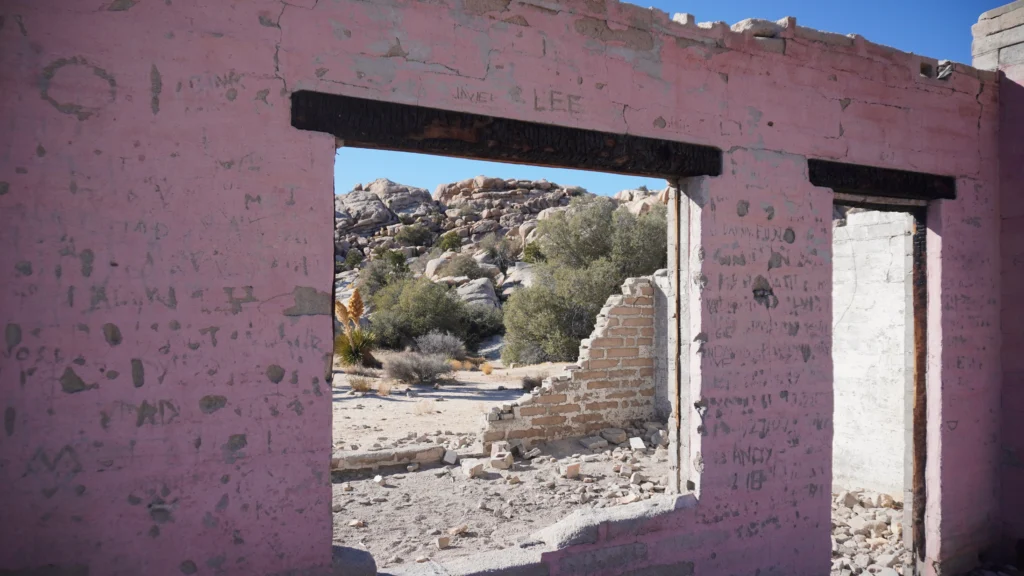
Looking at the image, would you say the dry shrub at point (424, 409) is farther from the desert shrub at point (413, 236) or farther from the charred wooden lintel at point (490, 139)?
the desert shrub at point (413, 236)

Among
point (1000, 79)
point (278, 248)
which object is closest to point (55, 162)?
point (278, 248)

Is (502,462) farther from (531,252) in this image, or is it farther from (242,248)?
(531,252)

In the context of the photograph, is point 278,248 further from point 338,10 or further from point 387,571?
point 387,571

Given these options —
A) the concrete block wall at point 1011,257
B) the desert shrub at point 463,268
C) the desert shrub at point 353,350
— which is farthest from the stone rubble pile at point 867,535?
the desert shrub at point 463,268

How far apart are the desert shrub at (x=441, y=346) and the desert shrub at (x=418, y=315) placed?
161 centimetres

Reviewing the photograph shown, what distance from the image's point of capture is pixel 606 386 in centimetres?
838

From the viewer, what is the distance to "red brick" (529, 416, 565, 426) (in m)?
7.91

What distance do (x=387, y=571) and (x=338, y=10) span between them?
8.82 feet

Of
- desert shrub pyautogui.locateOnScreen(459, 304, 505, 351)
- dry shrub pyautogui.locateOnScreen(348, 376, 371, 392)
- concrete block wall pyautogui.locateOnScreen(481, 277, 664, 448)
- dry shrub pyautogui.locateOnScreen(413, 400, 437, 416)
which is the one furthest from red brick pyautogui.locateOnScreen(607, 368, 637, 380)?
desert shrub pyautogui.locateOnScreen(459, 304, 505, 351)

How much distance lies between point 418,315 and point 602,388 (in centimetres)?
1384

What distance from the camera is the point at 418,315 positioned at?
21469mm

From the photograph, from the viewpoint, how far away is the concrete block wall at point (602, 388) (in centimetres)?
784

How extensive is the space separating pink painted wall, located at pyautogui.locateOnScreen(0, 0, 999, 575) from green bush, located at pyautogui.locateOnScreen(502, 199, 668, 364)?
45.7 feet

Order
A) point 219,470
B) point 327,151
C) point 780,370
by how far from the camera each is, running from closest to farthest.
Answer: point 219,470, point 327,151, point 780,370
